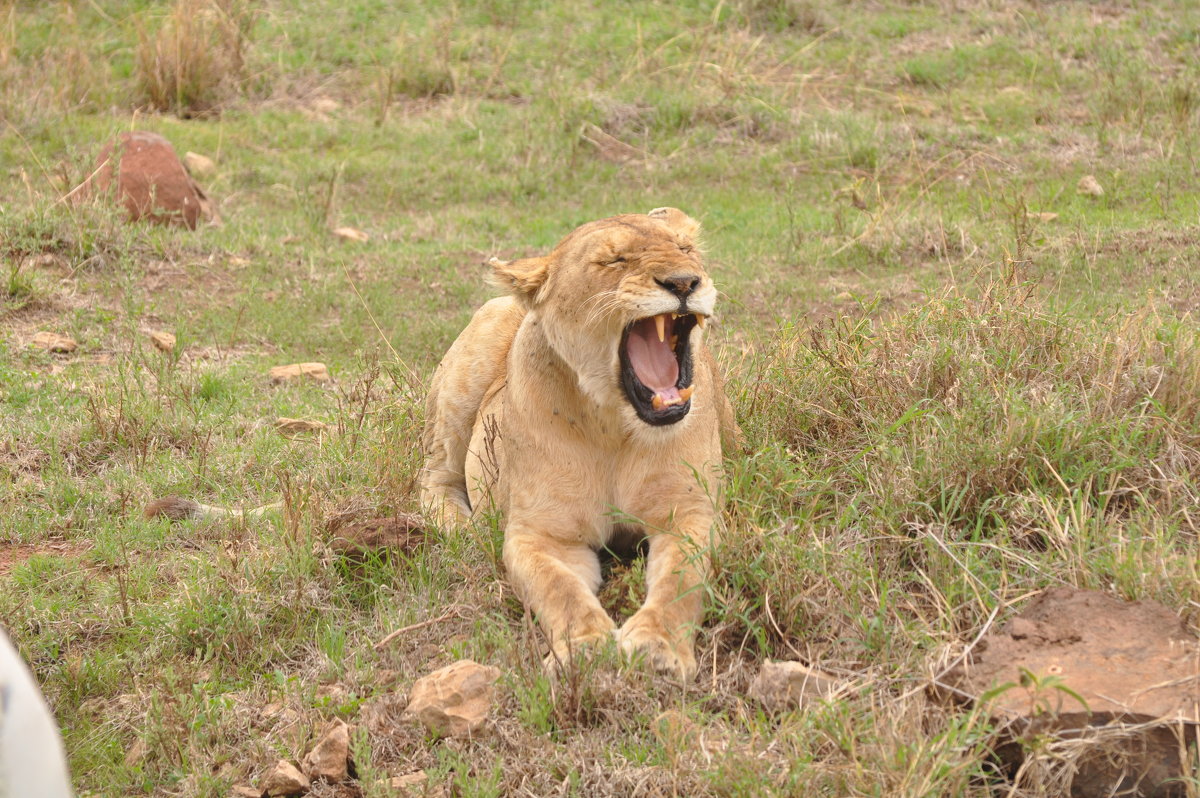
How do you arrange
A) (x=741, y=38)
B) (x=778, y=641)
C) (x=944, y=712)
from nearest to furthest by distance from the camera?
(x=944, y=712)
(x=778, y=641)
(x=741, y=38)

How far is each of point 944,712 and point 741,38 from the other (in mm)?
8810

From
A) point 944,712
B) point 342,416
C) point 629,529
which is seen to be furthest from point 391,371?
point 944,712

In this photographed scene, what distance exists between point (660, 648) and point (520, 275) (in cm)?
131

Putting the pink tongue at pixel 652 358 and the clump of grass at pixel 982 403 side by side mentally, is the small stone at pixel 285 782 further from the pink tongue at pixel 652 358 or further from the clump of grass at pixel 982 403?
the clump of grass at pixel 982 403

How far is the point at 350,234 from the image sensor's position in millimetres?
8477

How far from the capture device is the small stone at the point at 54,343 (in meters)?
6.45

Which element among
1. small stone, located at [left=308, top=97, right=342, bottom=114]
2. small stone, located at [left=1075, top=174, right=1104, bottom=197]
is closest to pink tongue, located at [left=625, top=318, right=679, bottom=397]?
small stone, located at [left=1075, top=174, right=1104, bottom=197]

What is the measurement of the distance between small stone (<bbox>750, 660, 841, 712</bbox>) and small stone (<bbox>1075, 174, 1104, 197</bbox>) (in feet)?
18.6

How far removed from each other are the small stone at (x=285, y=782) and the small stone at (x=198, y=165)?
6.77m

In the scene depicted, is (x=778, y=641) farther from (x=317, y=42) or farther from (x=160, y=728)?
(x=317, y=42)

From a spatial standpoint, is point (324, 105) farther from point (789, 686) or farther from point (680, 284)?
point (789, 686)

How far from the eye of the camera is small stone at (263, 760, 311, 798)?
317cm

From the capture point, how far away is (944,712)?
121 inches

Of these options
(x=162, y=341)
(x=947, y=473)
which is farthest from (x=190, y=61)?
(x=947, y=473)
